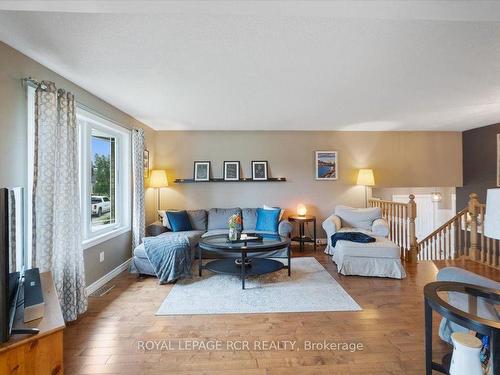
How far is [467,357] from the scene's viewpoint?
1.20 metres

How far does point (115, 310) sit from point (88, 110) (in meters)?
2.25

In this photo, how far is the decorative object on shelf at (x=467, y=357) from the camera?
1.19 m

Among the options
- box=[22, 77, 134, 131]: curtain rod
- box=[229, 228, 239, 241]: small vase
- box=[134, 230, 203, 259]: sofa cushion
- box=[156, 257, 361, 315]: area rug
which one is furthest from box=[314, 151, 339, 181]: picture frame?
box=[22, 77, 134, 131]: curtain rod

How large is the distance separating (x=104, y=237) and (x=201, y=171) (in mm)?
2303

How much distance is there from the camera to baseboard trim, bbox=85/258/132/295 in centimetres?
313

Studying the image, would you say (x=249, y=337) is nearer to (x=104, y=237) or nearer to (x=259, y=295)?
(x=259, y=295)

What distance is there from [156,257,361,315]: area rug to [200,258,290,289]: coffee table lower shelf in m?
0.14

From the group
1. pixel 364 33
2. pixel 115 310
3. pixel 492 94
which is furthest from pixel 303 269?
pixel 492 94

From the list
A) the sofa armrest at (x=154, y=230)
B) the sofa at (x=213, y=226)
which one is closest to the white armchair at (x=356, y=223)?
the sofa at (x=213, y=226)

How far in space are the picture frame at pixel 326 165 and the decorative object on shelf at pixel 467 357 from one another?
4.37m

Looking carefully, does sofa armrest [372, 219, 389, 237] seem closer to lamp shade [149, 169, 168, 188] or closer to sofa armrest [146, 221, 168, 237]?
sofa armrest [146, 221, 168, 237]

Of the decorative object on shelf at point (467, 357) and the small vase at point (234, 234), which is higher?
the small vase at point (234, 234)

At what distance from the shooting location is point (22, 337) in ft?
4.17

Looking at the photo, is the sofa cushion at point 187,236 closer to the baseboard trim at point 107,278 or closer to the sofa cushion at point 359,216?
the baseboard trim at point 107,278
